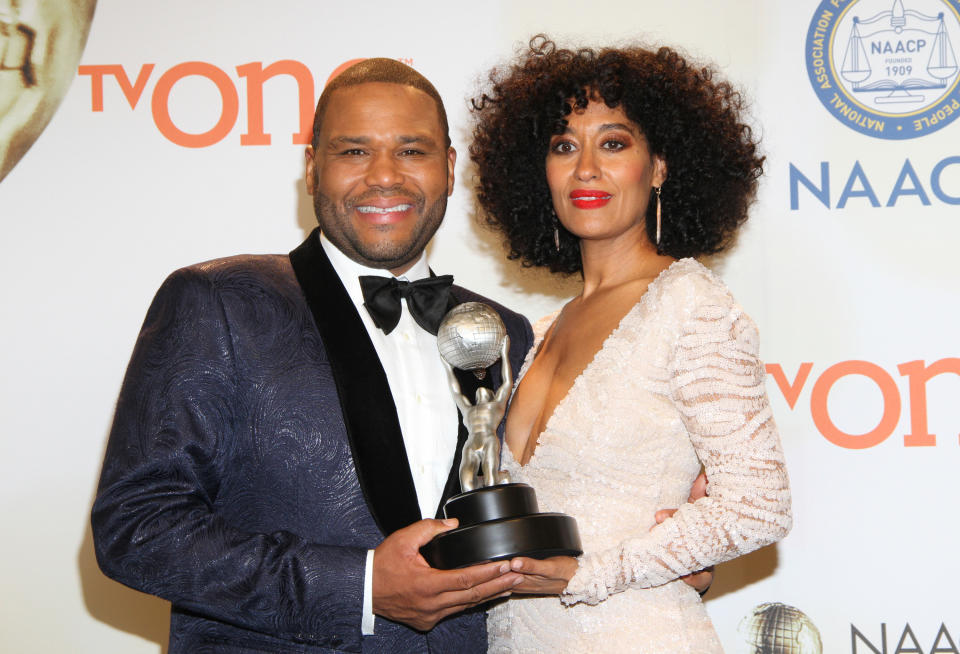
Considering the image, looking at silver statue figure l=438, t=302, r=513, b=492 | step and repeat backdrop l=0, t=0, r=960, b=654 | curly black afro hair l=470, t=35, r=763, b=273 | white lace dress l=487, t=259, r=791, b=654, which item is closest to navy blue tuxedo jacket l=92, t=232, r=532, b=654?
silver statue figure l=438, t=302, r=513, b=492

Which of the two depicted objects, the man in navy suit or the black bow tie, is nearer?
the man in navy suit

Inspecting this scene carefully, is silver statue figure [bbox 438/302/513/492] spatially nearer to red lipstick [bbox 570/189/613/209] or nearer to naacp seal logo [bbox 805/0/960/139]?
red lipstick [bbox 570/189/613/209]

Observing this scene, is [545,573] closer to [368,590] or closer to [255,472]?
[368,590]

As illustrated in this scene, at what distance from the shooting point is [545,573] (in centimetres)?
175

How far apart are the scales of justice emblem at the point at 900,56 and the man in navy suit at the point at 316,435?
1542mm

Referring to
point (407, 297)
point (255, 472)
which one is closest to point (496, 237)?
point (407, 297)

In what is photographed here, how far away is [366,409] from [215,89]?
163 cm

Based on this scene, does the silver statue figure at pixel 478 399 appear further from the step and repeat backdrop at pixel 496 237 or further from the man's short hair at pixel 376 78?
the step and repeat backdrop at pixel 496 237

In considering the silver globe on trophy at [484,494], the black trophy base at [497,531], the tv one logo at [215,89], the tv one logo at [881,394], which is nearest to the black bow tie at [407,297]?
the silver globe on trophy at [484,494]

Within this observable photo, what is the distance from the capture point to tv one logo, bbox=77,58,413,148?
3.12m

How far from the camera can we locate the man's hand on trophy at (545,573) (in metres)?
1.69

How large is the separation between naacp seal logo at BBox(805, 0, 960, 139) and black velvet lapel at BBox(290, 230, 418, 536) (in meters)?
1.78

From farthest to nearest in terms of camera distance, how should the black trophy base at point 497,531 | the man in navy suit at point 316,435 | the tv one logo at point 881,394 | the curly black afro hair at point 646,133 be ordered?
the tv one logo at point 881,394 < the curly black afro hair at point 646,133 < the man in navy suit at point 316,435 < the black trophy base at point 497,531

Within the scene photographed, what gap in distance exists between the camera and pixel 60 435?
306 cm
